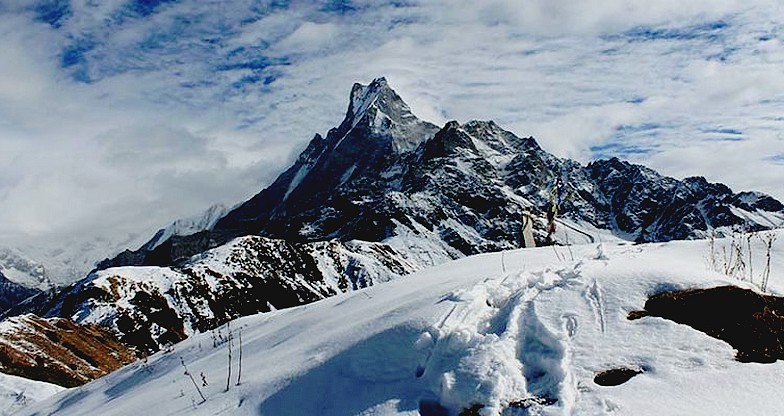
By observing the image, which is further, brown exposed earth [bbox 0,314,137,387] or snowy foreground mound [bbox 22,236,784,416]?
brown exposed earth [bbox 0,314,137,387]

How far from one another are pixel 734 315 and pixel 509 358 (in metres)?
2.18

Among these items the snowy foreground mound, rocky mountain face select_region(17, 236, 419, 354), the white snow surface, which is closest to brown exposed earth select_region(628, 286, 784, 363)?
the snowy foreground mound

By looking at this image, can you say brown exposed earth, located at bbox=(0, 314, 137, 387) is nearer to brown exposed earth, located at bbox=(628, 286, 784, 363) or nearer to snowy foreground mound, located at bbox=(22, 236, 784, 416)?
snowy foreground mound, located at bbox=(22, 236, 784, 416)

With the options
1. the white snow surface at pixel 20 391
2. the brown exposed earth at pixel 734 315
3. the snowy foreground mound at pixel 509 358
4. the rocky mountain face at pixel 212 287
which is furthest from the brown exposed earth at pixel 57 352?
the brown exposed earth at pixel 734 315

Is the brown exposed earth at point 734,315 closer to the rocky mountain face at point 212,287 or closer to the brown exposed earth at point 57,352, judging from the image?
the brown exposed earth at point 57,352

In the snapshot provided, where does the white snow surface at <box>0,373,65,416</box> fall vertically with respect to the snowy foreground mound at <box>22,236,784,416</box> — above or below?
below

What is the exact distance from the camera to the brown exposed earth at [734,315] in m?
5.46

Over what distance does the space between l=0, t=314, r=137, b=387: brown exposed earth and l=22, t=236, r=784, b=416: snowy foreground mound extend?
60.4m

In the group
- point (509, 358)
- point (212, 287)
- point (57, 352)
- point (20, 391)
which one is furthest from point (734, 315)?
point (212, 287)

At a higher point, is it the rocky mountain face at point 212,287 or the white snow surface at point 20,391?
the white snow surface at point 20,391

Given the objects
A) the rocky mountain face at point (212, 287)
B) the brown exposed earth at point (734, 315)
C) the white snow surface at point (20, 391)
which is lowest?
the rocky mountain face at point (212, 287)

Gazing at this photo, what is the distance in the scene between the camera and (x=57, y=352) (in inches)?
2741

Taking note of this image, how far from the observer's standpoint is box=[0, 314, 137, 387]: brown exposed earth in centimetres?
6131

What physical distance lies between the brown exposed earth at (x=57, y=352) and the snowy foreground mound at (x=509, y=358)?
6039 cm
